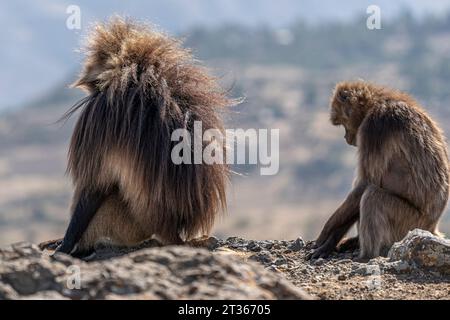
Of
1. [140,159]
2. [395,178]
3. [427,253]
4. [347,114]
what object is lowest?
[427,253]

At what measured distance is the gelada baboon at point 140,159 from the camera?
303 inches

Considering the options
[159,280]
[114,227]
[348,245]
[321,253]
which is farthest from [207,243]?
[159,280]

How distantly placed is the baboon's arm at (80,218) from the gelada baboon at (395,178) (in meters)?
1.90

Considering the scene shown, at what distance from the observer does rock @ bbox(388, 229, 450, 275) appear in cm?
679

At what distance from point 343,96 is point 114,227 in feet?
8.20

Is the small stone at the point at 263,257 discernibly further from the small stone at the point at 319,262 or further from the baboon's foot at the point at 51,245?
the baboon's foot at the point at 51,245

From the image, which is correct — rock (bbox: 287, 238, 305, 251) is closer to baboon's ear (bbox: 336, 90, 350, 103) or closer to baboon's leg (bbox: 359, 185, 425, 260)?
baboon's leg (bbox: 359, 185, 425, 260)

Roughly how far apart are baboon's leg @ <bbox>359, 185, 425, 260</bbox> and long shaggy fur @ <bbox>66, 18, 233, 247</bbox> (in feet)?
3.99

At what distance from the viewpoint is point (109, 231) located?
7.98 m

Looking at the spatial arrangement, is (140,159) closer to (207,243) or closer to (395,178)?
(207,243)

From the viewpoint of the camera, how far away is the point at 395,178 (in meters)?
8.16

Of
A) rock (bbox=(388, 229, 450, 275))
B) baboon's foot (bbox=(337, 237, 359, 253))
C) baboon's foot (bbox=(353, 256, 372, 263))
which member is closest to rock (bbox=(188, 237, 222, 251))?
baboon's foot (bbox=(337, 237, 359, 253))

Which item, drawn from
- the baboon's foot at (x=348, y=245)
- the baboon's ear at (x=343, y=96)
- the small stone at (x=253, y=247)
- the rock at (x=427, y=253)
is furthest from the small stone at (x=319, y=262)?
the baboon's ear at (x=343, y=96)
